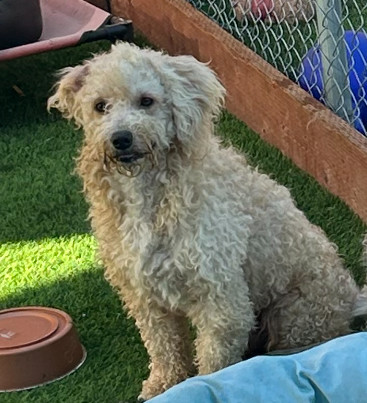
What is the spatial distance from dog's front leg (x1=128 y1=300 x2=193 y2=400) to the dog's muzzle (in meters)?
0.60

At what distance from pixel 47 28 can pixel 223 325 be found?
133 inches

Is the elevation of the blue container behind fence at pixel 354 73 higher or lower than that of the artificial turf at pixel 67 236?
higher

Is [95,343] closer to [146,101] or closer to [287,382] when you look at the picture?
[146,101]

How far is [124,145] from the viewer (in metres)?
3.32

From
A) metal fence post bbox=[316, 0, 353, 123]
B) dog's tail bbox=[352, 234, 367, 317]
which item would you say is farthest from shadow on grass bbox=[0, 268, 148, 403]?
metal fence post bbox=[316, 0, 353, 123]

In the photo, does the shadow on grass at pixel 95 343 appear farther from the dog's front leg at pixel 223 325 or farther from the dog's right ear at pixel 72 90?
the dog's right ear at pixel 72 90

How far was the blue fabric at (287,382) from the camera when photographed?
9.52ft

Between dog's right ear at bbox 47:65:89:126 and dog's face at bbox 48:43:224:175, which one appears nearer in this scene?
dog's face at bbox 48:43:224:175

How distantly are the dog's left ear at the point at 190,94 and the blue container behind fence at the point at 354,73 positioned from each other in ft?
4.83

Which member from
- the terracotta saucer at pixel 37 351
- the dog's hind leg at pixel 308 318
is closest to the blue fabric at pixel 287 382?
the dog's hind leg at pixel 308 318

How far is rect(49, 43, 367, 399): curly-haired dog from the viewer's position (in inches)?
133

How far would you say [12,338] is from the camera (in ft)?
12.8

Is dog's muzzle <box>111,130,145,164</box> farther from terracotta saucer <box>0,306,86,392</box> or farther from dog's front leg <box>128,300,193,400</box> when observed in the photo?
terracotta saucer <box>0,306,86,392</box>

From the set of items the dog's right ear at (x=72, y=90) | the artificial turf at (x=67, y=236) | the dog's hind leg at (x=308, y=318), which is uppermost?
the dog's right ear at (x=72, y=90)
